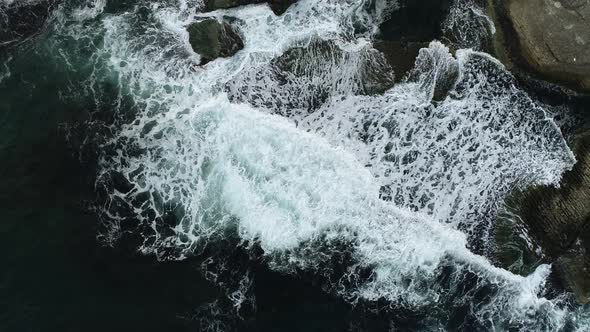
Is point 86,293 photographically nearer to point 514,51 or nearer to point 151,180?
point 151,180

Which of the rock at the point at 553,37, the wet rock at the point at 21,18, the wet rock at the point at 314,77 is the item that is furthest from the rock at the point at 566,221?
the wet rock at the point at 21,18

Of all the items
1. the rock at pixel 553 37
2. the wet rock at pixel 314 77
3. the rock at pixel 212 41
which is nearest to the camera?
the rock at pixel 553 37

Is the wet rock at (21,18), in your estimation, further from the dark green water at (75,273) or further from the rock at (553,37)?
the rock at (553,37)

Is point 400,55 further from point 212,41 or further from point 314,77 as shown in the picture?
point 212,41

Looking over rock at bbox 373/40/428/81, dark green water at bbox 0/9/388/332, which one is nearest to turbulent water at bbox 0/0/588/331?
rock at bbox 373/40/428/81

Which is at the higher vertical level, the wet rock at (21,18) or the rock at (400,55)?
the rock at (400,55)

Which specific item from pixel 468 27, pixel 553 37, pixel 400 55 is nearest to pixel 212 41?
pixel 400 55
